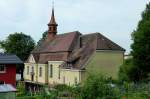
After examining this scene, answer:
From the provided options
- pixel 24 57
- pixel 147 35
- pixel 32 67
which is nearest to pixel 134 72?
pixel 147 35

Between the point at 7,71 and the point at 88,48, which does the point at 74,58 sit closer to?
the point at 88,48

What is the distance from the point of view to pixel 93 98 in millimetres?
26859

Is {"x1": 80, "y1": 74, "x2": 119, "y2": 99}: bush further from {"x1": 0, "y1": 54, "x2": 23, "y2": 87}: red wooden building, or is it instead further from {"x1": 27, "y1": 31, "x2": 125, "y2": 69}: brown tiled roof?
{"x1": 27, "y1": 31, "x2": 125, "y2": 69}: brown tiled roof

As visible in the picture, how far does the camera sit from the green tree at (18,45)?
98188 millimetres

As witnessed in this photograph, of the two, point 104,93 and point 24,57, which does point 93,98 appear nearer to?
point 104,93

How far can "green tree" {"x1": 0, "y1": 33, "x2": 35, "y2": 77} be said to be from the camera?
98.2 meters

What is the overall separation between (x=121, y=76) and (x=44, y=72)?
24.4 metres

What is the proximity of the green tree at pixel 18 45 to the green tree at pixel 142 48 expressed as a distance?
55.4 m

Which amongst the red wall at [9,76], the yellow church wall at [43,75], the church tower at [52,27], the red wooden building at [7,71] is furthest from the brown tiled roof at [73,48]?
the red wall at [9,76]

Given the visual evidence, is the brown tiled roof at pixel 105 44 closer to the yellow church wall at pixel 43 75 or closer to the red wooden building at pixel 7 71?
the red wooden building at pixel 7 71

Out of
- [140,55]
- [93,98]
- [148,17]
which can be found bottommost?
[93,98]

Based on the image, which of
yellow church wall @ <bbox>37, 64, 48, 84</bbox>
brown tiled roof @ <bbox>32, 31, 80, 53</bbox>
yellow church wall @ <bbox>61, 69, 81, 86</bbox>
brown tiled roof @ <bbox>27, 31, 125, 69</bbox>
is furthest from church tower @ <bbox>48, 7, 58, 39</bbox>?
yellow church wall @ <bbox>61, 69, 81, 86</bbox>

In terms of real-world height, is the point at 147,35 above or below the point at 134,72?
above

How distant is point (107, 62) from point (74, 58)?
5017mm
